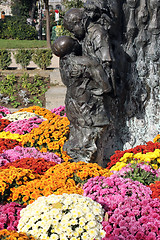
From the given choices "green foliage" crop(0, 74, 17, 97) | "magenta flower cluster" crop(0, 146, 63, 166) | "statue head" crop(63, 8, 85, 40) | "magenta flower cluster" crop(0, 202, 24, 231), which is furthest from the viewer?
"green foliage" crop(0, 74, 17, 97)

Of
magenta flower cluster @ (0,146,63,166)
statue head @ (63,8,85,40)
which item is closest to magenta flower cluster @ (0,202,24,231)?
magenta flower cluster @ (0,146,63,166)

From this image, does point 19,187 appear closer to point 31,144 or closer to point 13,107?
point 31,144

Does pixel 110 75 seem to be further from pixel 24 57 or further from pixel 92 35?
pixel 24 57

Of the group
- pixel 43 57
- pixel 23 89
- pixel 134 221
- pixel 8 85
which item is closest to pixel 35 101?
pixel 23 89

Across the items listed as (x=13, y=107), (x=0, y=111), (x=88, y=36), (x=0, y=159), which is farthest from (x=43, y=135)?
(x=13, y=107)

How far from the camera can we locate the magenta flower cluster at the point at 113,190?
3105 millimetres

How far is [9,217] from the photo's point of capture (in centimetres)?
294

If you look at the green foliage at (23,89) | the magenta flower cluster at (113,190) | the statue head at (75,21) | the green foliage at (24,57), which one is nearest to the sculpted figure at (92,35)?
the statue head at (75,21)

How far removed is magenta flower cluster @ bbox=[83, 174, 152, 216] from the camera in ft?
10.2

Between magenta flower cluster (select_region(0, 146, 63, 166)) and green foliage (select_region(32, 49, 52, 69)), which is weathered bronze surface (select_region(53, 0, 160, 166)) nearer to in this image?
magenta flower cluster (select_region(0, 146, 63, 166))

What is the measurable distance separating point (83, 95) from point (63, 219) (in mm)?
2059

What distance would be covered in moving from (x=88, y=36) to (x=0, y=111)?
136 inches

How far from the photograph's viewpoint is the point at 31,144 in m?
5.09

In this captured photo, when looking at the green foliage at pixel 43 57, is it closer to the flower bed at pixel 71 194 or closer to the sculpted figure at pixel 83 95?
the flower bed at pixel 71 194
